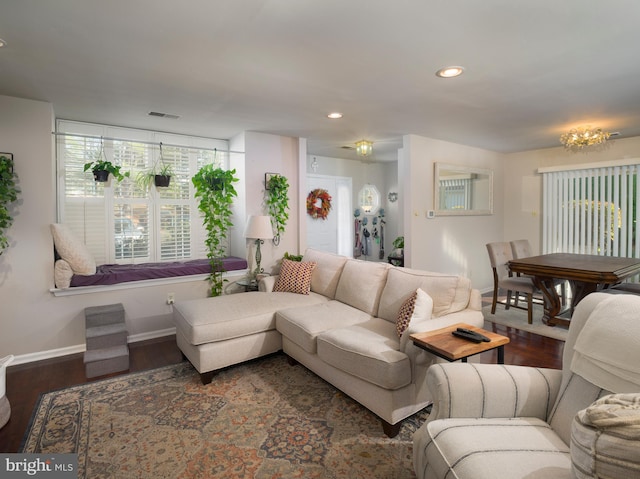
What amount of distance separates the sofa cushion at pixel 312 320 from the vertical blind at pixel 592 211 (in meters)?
4.45

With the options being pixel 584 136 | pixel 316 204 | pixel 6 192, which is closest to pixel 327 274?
pixel 6 192

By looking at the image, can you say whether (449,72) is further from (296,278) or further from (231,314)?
(231,314)

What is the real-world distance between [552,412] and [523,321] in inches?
122

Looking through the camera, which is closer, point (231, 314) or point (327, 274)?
point (231, 314)

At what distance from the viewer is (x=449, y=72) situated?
2557mm

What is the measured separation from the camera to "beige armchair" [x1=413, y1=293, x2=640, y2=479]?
0.93m

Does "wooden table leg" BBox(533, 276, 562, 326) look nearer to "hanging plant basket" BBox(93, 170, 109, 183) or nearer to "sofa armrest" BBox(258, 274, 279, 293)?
"sofa armrest" BBox(258, 274, 279, 293)

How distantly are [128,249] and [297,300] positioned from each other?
2194mm

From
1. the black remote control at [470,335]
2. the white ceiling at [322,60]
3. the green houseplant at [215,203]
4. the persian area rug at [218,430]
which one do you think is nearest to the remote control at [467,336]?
the black remote control at [470,335]

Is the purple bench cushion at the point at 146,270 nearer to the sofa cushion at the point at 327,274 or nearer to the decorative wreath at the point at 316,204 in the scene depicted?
the sofa cushion at the point at 327,274

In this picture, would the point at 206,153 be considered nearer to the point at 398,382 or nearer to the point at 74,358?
the point at 74,358

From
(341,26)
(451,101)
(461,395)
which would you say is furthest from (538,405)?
(451,101)

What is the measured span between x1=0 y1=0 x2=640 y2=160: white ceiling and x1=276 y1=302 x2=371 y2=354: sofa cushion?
186 centimetres

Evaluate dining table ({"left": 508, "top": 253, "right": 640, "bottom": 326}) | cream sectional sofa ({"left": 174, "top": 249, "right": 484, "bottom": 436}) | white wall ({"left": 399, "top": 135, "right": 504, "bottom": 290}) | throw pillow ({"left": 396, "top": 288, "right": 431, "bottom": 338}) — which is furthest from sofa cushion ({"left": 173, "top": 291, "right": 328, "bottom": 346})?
dining table ({"left": 508, "top": 253, "right": 640, "bottom": 326})
